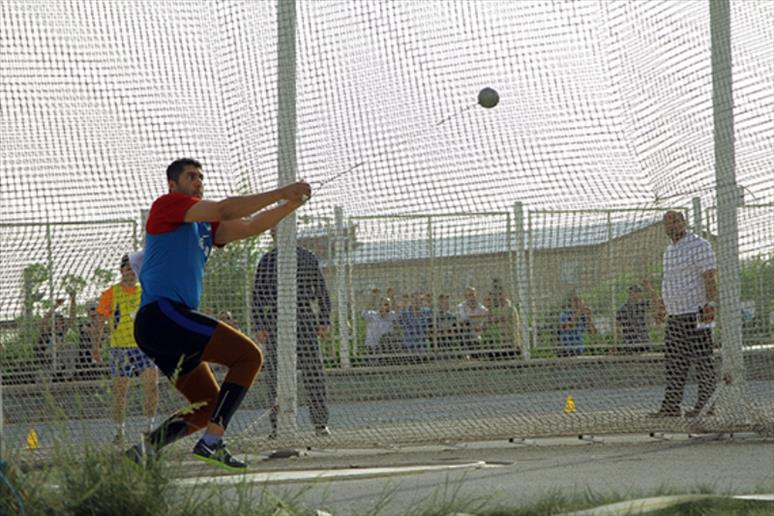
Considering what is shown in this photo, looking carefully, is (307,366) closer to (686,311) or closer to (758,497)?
(686,311)

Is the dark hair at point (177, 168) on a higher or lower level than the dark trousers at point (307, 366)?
higher

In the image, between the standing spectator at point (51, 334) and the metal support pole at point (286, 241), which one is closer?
the metal support pole at point (286, 241)

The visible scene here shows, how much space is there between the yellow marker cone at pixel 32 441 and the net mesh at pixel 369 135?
457cm

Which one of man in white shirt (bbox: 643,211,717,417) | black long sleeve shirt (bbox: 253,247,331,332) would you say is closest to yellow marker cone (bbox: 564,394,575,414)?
man in white shirt (bbox: 643,211,717,417)

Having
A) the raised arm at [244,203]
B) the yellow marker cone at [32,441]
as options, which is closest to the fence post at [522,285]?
the raised arm at [244,203]

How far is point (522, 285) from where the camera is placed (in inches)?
551

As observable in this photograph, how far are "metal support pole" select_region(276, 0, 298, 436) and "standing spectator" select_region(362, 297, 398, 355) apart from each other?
147 centimetres

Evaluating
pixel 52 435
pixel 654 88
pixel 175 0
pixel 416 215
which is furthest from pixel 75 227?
pixel 52 435

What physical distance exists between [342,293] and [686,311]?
3.52 meters

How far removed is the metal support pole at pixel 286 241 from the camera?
460 inches

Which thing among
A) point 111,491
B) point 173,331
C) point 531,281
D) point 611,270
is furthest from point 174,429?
point 531,281

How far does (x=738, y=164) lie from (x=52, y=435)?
7748 mm

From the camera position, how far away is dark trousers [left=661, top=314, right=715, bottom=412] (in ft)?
40.5

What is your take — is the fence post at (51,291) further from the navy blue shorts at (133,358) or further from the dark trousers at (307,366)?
the dark trousers at (307,366)
